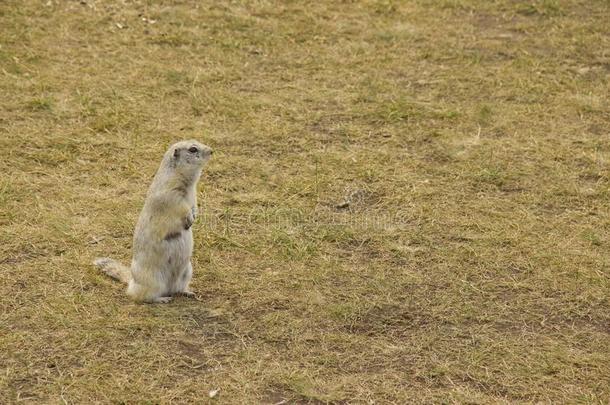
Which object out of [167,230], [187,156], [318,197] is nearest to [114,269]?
[167,230]

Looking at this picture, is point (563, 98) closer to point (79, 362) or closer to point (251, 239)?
point (251, 239)

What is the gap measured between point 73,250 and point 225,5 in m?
4.67

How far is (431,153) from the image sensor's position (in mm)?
6660

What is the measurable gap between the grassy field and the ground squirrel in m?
0.14

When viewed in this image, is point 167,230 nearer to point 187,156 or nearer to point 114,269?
point 187,156

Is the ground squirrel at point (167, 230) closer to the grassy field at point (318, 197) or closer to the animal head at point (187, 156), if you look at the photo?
the animal head at point (187, 156)

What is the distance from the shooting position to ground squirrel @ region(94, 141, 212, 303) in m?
4.60

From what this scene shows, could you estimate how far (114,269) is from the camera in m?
4.94

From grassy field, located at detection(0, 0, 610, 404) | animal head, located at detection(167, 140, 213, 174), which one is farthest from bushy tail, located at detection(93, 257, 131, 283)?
animal head, located at detection(167, 140, 213, 174)

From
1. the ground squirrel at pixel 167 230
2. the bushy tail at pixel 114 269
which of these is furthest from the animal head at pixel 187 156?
the bushy tail at pixel 114 269

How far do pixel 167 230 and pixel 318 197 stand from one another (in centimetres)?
162

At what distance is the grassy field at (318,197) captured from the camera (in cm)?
434

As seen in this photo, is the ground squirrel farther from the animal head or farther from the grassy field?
the grassy field

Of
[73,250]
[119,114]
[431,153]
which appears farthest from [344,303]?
[119,114]
